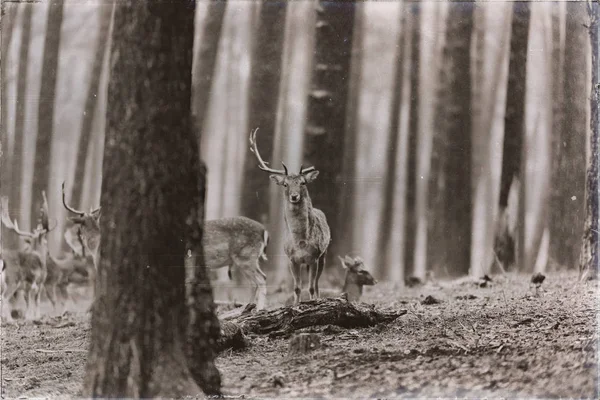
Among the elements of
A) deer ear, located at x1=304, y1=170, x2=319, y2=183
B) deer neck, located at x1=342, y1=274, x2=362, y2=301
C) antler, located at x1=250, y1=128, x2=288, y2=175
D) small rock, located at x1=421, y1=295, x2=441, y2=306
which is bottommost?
small rock, located at x1=421, y1=295, x2=441, y2=306

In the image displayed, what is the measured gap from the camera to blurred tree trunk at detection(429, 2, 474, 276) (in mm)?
6848

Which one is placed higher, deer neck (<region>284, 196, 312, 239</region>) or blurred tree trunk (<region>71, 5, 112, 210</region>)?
blurred tree trunk (<region>71, 5, 112, 210</region>)

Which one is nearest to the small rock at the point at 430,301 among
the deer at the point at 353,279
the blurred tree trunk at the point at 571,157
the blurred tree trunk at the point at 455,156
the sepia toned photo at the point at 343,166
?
the sepia toned photo at the point at 343,166

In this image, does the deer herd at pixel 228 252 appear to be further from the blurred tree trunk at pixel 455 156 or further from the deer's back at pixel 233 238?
the blurred tree trunk at pixel 455 156

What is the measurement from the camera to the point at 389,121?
6.81 m

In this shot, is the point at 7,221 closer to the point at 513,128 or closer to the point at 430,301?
the point at 430,301

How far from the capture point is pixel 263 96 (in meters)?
6.75

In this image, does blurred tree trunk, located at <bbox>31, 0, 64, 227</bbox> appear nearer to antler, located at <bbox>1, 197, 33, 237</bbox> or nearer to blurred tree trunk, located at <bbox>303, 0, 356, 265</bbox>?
antler, located at <bbox>1, 197, 33, 237</bbox>

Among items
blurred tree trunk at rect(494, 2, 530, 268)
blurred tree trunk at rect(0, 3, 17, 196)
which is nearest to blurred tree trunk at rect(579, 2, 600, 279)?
blurred tree trunk at rect(494, 2, 530, 268)

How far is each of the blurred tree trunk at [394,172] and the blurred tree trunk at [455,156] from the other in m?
0.40

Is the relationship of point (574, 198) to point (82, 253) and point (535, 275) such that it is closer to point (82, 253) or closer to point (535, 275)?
point (535, 275)

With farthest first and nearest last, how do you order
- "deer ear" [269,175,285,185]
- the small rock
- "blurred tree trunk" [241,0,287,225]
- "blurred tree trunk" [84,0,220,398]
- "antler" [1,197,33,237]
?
"antler" [1,197,33,237], the small rock, "blurred tree trunk" [241,0,287,225], "deer ear" [269,175,285,185], "blurred tree trunk" [84,0,220,398]

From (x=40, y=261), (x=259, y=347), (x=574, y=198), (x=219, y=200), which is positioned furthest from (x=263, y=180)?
(x=574, y=198)

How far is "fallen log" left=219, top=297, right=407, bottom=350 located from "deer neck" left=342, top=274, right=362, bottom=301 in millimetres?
316
